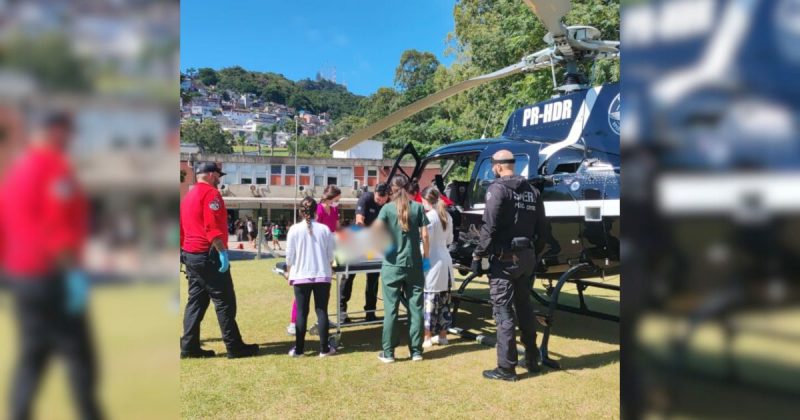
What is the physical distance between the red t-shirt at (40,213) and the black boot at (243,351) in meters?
5.12

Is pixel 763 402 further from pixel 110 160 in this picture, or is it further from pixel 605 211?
pixel 605 211

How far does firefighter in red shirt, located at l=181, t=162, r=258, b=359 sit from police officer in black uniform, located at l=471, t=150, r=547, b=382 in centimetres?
261

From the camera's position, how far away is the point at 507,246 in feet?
15.3

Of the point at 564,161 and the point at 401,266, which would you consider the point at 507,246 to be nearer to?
the point at 401,266

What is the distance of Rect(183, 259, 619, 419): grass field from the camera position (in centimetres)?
403

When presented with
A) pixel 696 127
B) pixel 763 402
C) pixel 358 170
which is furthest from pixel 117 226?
pixel 358 170

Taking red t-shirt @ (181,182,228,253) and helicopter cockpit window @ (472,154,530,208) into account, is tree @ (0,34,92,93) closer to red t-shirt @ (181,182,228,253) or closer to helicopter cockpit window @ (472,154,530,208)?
red t-shirt @ (181,182,228,253)

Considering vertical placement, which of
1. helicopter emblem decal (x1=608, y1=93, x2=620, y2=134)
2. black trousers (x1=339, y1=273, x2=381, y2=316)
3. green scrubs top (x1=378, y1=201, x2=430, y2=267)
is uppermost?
helicopter emblem decal (x1=608, y1=93, x2=620, y2=134)

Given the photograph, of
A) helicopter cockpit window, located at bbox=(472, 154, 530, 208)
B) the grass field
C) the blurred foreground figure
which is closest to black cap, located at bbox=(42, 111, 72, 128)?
the blurred foreground figure

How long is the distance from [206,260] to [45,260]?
4.92 meters

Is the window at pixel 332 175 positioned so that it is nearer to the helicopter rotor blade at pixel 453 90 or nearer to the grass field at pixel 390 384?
the helicopter rotor blade at pixel 453 90

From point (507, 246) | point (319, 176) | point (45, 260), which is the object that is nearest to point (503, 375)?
point (507, 246)

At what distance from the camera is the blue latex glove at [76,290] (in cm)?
61

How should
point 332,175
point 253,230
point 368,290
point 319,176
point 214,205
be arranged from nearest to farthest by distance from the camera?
point 214,205 → point 368,290 → point 253,230 → point 319,176 → point 332,175
